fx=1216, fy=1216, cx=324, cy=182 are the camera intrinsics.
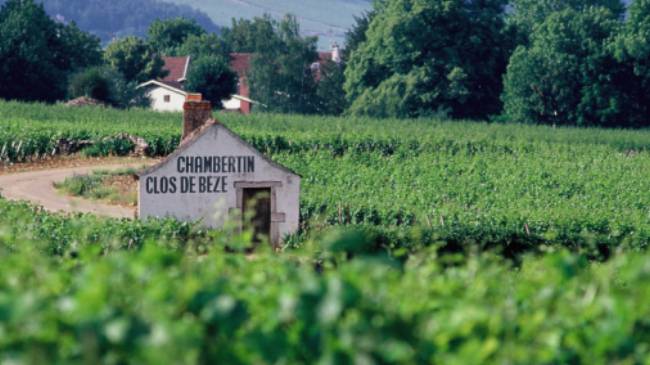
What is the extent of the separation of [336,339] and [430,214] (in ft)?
80.7

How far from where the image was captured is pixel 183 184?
93.5 feet

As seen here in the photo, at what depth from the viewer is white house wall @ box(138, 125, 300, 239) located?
92.6ft

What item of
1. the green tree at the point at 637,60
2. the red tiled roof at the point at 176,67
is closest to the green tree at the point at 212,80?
the red tiled roof at the point at 176,67

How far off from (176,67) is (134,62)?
10.7 meters

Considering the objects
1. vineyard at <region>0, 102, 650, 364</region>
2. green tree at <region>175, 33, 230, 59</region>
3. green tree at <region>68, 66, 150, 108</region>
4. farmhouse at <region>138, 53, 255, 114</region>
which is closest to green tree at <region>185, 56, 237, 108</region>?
farmhouse at <region>138, 53, 255, 114</region>

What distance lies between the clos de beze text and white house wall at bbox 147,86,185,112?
62403 millimetres

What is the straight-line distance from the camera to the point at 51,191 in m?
34.2

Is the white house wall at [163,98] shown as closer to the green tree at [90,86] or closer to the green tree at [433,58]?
the green tree at [90,86]

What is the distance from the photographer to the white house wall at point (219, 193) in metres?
28.2

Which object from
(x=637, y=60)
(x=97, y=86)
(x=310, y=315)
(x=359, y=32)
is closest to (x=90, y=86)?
(x=97, y=86)

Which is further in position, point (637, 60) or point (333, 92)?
point (333, 92)

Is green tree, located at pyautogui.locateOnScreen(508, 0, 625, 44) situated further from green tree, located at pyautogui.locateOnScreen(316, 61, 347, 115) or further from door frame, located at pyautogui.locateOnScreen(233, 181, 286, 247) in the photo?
door frame, located at pyautogui.locateOnScreen(233, 181, 286, 247)

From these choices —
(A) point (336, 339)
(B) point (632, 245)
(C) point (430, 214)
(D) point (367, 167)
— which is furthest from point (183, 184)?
(A) point (336, 339)

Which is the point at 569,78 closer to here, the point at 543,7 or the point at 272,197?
the point at 543,7
